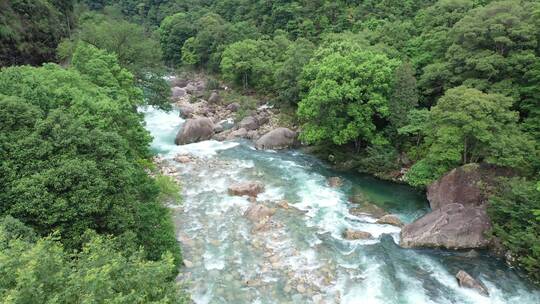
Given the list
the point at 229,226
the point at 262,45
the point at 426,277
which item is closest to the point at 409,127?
the point at 426,277

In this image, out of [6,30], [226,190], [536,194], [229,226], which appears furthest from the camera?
[6,30]

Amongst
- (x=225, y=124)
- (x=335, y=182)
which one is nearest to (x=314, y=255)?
(x=335, y=182)

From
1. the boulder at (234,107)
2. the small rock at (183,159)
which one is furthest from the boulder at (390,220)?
the boulder at (234,107)

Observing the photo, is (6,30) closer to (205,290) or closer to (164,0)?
(205,290)

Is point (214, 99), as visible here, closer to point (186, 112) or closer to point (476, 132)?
point (186, 112)

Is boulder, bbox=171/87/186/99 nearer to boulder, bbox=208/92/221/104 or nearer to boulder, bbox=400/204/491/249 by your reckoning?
boulder, bbox=208/92/221/104
